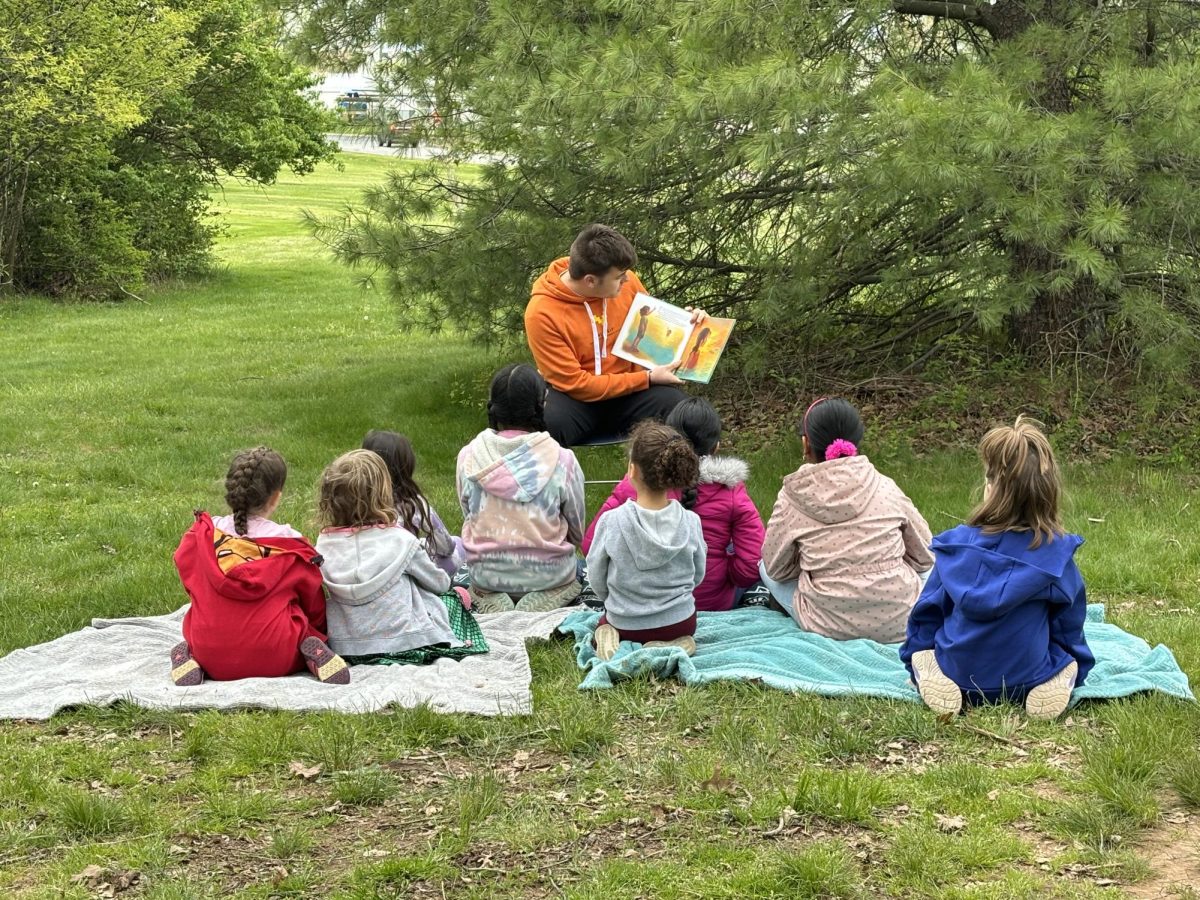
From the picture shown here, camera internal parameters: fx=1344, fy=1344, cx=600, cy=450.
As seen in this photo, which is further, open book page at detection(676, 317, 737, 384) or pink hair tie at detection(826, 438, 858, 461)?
open book page at detection(676, 317, 737, 384)

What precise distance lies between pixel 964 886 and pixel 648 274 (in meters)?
5.63

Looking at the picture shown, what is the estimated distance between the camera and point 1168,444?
780 centimetres

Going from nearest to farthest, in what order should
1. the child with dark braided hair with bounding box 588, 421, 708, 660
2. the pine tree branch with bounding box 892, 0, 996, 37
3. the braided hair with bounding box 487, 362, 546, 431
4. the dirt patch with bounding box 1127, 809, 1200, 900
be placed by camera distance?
the dirt patch with bounding box 1127, 809, 1200, 900, the child with dark braided hair with bounding box 588, 421, 708, 660, the braided hair with bounding box 487, 362, 546, 431, the pine tree branch with bounding box 892, 0, 996, 37

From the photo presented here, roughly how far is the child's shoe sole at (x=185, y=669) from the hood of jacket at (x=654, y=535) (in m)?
1.53

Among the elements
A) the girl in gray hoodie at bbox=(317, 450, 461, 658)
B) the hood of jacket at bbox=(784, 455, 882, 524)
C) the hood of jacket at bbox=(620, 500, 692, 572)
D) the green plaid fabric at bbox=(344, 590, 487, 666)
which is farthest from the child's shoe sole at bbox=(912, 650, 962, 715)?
the girl in gray hoodie at bbox=(317, 450, 461, 658)

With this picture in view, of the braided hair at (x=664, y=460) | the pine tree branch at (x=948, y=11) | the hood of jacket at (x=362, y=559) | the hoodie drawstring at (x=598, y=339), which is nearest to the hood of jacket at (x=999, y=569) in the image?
the braided hair at (x=664, y=460)

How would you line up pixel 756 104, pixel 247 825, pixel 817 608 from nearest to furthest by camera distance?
pixel 247 825 < pixel 817 608 < pixel 756 104

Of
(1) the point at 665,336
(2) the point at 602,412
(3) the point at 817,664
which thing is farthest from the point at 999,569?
(2) the point at 602,412

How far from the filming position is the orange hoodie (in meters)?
6.49

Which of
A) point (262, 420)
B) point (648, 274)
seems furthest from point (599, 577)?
point (262, 420)

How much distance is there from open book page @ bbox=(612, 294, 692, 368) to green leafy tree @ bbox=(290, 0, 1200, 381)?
67 centimetres

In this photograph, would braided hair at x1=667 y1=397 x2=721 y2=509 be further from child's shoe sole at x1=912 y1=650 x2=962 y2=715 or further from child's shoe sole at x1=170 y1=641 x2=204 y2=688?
child's shoe sole at x1=170 y1=641 x2=204 y2=688

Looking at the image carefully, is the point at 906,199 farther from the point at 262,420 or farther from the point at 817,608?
the point at 262,420

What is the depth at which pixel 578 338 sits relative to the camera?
6.58 metres
